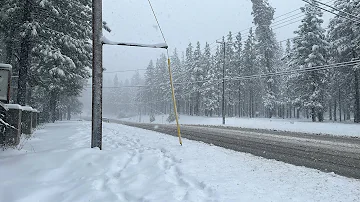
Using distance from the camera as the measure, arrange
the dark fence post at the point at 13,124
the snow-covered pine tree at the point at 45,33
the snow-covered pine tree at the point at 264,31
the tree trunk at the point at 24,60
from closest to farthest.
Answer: the dark fence post at the point at 13,124 < the snow-covered pine tree at the point at 45,33 < the tree trunk at the point at 24,60 < the snow-covered pine tree at the point at 264,31

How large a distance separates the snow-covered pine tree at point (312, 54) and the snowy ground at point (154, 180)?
2640 cm

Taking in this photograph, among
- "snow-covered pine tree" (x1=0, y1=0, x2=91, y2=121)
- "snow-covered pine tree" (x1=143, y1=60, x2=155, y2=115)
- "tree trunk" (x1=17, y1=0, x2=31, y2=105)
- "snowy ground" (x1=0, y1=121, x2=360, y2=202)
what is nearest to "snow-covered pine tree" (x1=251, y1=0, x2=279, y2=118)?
"snow-covered pine tree" (x1=0, y1=0, x2=91, y2=121)

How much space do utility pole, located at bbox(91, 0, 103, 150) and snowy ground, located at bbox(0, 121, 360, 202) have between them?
2.13 feet

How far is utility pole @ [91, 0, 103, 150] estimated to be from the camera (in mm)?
6781

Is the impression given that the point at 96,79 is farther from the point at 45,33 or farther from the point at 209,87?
the point at 209,87

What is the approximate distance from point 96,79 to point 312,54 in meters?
27.7

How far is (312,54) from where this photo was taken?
2816 centimetres

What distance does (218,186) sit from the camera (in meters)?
4.30

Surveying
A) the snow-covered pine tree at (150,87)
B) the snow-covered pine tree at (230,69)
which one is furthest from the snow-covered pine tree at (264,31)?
the snow-covered pine tree at (150,87)

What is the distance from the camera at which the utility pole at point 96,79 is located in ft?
22.2

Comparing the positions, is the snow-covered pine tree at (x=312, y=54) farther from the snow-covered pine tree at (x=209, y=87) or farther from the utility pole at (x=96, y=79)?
the utility pole at (x=96, y=79)

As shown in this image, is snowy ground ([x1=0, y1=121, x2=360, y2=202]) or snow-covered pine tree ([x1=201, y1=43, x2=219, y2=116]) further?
snow-covered pine tree ([x1=201, y1=43, x2=219, y2=116])

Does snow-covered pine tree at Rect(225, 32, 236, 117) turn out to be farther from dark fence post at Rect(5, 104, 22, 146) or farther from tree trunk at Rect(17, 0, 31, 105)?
dark fence post at Rect(5, 104, 22, 146)

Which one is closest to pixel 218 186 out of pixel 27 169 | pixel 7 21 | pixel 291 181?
pixel 291 181
